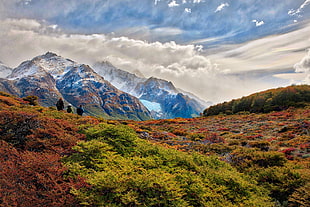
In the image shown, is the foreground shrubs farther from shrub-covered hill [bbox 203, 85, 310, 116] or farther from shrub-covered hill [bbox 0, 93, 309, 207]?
shrub-covered hill [bbox 203, 85, 310, 116]

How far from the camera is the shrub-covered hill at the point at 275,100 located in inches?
1615

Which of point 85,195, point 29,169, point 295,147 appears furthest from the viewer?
point 295,147

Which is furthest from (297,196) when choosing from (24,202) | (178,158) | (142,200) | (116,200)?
(24,202)

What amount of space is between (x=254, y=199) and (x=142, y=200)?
4.18 meters

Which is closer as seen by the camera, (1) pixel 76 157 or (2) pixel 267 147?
(1) pixel 76 157

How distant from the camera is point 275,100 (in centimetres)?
4428

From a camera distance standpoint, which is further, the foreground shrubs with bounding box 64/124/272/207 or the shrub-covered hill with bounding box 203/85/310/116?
the shrub-covered hill with bounding box 203/85/310/116

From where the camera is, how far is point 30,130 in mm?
8250

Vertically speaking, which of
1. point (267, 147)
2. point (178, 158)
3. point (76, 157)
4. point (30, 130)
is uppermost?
point (30, 130)

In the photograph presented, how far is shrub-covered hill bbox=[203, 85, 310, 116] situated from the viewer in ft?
135

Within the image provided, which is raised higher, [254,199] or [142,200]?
[142,200]

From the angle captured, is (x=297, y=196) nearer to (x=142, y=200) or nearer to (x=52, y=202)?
(x=142, y=200)

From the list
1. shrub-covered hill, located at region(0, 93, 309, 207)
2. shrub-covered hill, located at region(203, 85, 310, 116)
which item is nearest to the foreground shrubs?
shrub-covered hill, located at region(0, 93, 309, 207)

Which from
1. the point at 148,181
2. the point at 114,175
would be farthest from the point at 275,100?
the point at 114,175
